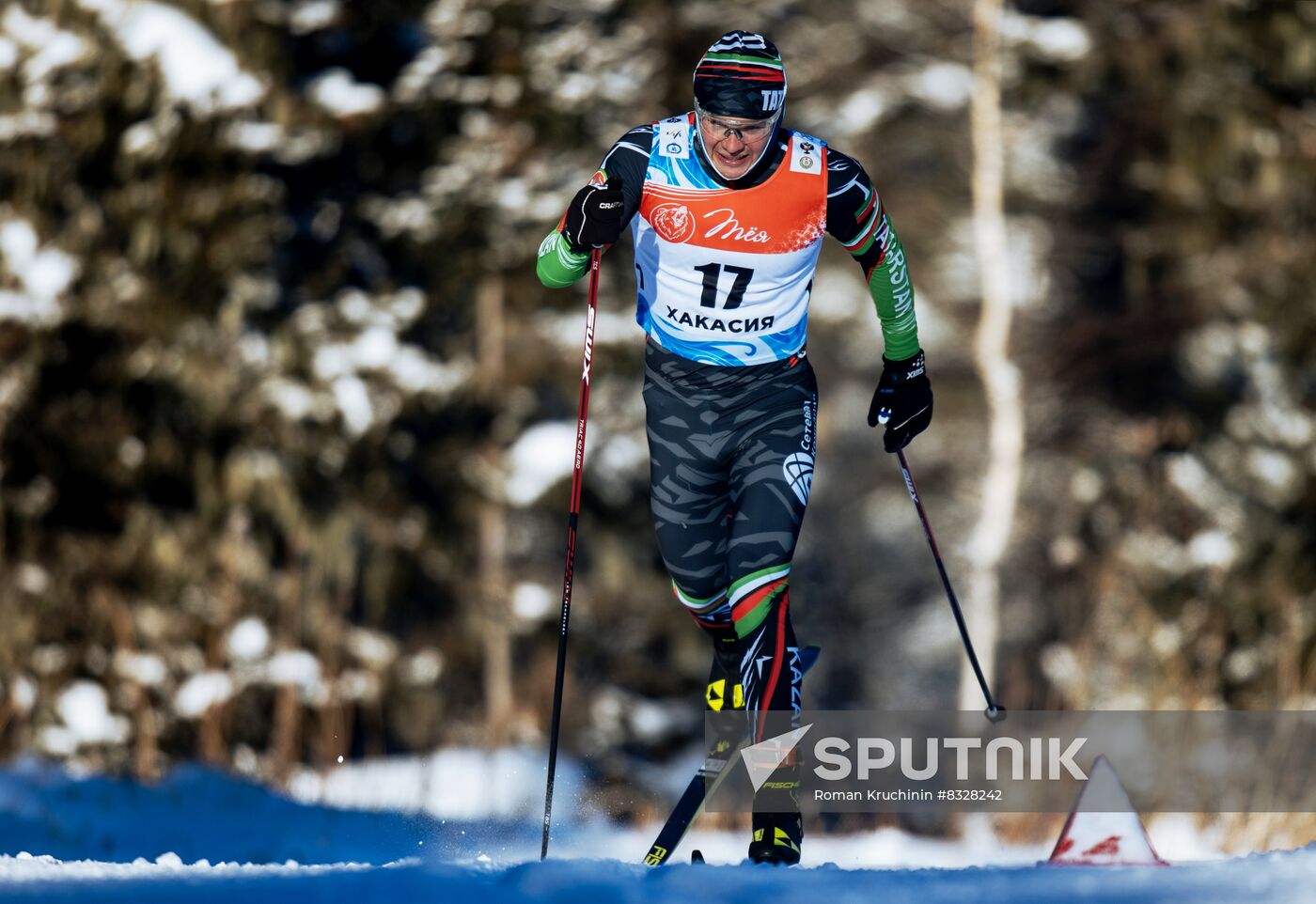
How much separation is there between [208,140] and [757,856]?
35.3 feet

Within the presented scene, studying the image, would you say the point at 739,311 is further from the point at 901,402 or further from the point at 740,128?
the point at 901,402

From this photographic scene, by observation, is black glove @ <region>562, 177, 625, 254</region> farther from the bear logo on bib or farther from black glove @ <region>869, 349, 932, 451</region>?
black glove @ <region>869, 349, 932, 451</region>

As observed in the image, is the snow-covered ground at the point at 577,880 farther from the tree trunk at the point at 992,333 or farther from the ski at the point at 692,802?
the tree trunk at the point at 992,333

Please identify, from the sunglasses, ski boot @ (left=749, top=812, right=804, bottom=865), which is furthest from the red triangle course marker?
the sunglasses

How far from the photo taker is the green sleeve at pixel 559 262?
5020 mm

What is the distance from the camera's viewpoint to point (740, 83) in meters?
4.64

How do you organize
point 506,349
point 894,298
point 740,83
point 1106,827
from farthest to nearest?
point 506,349
point 894,298
point 740,83
point 1106,827

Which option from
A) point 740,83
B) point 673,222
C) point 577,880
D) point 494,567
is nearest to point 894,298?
point 673,222

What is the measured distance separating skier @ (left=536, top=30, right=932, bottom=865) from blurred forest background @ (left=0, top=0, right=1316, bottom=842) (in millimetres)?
8630

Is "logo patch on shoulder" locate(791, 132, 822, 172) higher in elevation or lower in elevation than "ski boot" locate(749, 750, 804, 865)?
higher

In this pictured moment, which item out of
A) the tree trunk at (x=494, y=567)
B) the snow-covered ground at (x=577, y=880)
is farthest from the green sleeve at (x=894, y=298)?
the tree trunk at (x=494, y=567)

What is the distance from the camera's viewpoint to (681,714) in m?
14.9

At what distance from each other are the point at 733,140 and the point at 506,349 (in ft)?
32.2

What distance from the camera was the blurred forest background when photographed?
13562 millimetres
